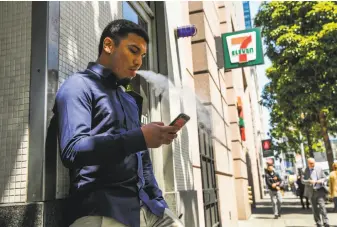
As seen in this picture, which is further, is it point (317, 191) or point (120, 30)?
point (317, 191)

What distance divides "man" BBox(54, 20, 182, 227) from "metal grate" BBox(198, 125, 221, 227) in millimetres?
5001

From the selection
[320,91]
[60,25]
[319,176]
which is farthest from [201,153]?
[320,91]

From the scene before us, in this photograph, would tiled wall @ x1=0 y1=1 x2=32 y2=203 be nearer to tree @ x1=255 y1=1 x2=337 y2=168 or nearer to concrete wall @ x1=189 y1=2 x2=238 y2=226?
concrete wall @ x1=189 y1=2 x2=238 y2=226

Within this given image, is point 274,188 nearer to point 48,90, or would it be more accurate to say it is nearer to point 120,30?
point 48,90

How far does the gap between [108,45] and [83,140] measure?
2.28 ft

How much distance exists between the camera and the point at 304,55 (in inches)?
581

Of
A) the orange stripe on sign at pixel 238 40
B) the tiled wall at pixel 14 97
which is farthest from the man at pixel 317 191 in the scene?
the tiled wall at pixel 14 97

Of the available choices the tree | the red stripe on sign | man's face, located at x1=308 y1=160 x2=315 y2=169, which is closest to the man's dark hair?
the red stripe on sign

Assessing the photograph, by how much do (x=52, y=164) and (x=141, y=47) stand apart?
2.90ft

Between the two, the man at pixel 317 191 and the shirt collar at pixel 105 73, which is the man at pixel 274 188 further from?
the shirt collar at pixel 105 73

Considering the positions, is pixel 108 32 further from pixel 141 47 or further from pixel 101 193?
pixel 101 193

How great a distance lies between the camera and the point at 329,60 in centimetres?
1421

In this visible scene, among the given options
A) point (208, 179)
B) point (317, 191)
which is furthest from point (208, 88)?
point (317, 191)

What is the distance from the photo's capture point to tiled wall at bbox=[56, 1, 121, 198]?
89.4 inches
